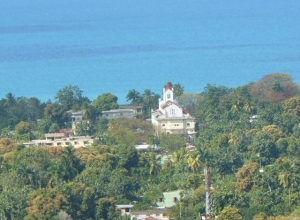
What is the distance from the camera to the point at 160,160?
145 ft

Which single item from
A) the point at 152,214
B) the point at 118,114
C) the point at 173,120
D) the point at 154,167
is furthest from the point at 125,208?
the point at 118,114

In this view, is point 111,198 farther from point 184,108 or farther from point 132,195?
point 184,108

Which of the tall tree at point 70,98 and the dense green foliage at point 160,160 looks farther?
the tall tree at point 70,98

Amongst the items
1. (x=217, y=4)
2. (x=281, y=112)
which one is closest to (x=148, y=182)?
(x=281, y=112)

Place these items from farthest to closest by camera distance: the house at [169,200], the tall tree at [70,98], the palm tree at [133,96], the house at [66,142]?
the palm tree at [133,96], the tall tree at [70,98], the house at [66,142], the house at [169,200]

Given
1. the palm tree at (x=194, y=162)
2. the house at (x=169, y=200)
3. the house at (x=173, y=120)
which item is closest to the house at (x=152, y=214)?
the house at (x=169, y=200)

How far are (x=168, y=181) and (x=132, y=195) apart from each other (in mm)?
2729

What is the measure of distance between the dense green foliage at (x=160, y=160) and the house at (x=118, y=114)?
0.96 metres

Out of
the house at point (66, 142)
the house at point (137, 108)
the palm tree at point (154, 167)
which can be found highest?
the house at point (137, 108)

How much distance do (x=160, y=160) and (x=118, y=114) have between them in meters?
9.69

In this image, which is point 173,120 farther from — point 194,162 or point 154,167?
point 194,162

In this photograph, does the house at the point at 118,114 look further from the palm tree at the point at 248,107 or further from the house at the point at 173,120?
the palm tree at the point at 248,107

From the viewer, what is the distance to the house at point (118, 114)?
53.4 m

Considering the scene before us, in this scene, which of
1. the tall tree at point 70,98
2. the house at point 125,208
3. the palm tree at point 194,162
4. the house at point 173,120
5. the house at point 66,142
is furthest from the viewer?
the tall tree at point 70,98
